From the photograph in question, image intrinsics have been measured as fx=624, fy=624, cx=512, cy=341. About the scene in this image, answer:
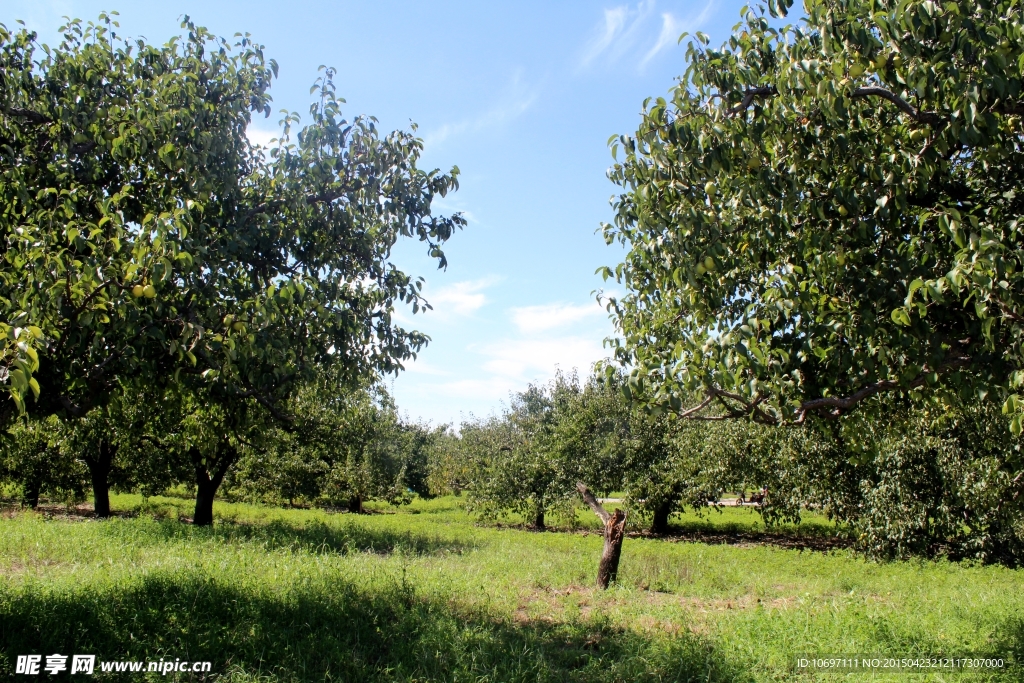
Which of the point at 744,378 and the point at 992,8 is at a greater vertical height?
the point at 992,8

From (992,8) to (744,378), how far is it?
3.72 metres

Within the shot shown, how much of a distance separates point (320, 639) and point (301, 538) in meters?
8.73

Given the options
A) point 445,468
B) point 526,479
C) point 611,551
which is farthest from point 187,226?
point 445,468

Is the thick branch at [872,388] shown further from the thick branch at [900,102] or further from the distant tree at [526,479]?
the distant tree at [526,479]

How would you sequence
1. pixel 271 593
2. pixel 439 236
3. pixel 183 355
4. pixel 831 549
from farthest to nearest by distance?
pixel 831 549 < pixel 271 593 < pixel 439 236 < pixel 183 355

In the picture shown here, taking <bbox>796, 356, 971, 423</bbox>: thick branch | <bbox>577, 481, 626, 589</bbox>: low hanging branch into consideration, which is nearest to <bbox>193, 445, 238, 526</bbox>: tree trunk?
<bbox>577, 481, 626, 589</bbox>: low hanging branch

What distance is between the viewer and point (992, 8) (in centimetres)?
527

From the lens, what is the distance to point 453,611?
9.47 m

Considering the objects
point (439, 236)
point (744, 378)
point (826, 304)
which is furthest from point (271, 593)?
point (826, 304)

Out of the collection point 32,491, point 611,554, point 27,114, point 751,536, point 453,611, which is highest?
point 27,114

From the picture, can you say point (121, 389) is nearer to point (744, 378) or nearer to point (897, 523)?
point (744, 378)

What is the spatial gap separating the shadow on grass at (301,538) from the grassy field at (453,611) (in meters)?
0.15

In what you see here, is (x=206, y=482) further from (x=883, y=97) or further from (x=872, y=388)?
(x=883, y=97)

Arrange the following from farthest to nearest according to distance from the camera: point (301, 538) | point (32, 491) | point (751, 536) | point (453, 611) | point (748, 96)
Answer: point (751, 536)
point (32, 491)
point (301, 538)
point (453, 611)
point (748, 96)
